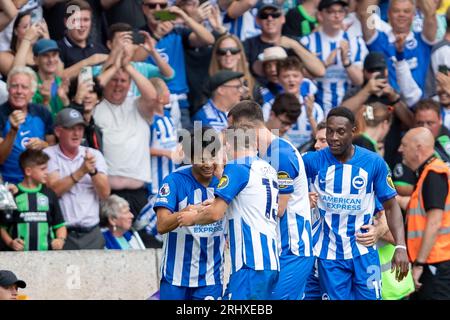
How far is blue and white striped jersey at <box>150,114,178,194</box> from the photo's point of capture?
15.7m

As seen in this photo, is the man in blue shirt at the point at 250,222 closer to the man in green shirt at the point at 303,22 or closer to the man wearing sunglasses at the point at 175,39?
the man wearing sunglasses at the point at 175,39

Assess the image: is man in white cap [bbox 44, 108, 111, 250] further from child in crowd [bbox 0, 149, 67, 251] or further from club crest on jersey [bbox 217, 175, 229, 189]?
club crest on jersey [bbox 217, 175, 229, 189]

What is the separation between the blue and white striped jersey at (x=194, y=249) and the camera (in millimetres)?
11633

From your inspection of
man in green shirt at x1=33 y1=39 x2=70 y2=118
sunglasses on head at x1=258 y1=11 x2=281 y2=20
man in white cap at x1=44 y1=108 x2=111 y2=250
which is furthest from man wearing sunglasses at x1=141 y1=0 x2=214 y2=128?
man in white cap at x1=44 y1=108 x2=111 y2=250

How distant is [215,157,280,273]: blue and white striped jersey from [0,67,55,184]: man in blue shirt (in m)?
4.03

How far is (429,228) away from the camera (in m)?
13.8

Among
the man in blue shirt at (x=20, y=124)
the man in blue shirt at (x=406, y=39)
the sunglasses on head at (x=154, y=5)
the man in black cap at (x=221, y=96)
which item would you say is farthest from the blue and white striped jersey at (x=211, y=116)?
the man in blue shirt at (x=406, y=39)

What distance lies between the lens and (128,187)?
50.3ft

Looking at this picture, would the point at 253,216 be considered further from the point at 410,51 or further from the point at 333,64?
the point at 410,51

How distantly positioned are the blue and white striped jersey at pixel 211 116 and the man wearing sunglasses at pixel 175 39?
A: 0.43 meters
